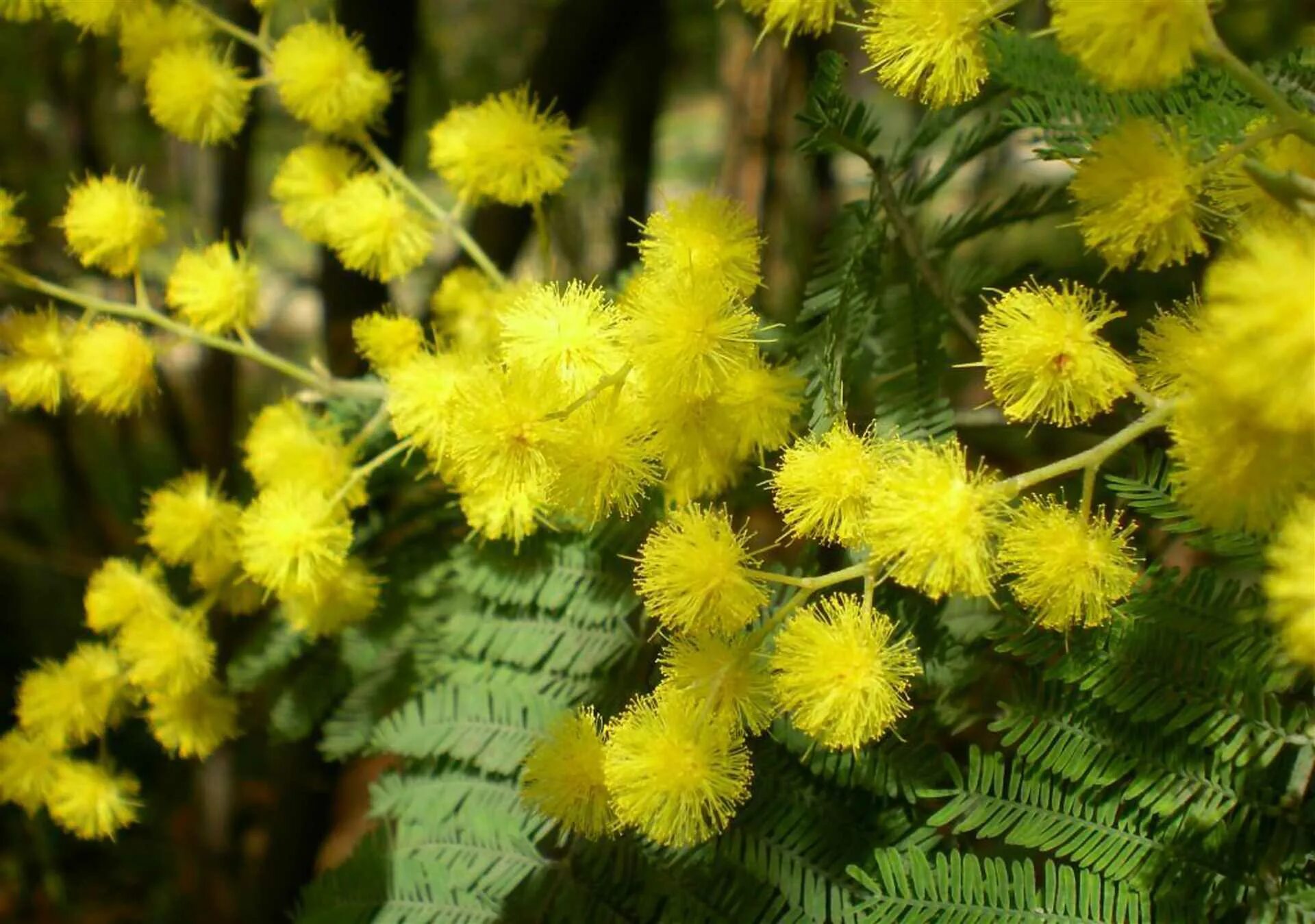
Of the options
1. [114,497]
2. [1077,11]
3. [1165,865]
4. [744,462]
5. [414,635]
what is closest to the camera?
[1077,11]

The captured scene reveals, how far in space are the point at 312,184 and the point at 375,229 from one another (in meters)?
0.07

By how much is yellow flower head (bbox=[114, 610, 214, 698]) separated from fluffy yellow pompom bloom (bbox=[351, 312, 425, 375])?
0.24 meters

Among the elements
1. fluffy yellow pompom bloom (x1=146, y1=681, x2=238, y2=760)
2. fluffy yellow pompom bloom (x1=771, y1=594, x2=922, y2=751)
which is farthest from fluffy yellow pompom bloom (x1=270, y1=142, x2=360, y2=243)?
fluffy yellow pompom bloom (x1=771, y1=594, x2=922, y2=751)

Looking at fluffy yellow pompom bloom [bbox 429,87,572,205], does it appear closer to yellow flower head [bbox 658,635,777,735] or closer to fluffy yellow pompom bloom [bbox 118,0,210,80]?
fluffy yellow pompom bloom [bbox 118,0,210,80]

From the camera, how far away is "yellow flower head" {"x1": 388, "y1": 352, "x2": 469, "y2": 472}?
0.62 m

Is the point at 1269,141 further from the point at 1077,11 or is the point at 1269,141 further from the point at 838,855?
the point at 838,855

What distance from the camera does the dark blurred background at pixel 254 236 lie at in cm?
122

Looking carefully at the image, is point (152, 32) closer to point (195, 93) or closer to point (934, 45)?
point (195, 93)

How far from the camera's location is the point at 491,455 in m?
0.49

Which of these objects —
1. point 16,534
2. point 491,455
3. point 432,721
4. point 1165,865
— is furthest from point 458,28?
point 1165,865

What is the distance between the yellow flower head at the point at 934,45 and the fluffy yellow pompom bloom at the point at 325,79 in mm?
397

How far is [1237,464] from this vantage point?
1.22 feet

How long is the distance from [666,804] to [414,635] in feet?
1.47

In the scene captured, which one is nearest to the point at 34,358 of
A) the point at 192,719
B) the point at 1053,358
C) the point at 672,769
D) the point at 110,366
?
the point at 110,366
